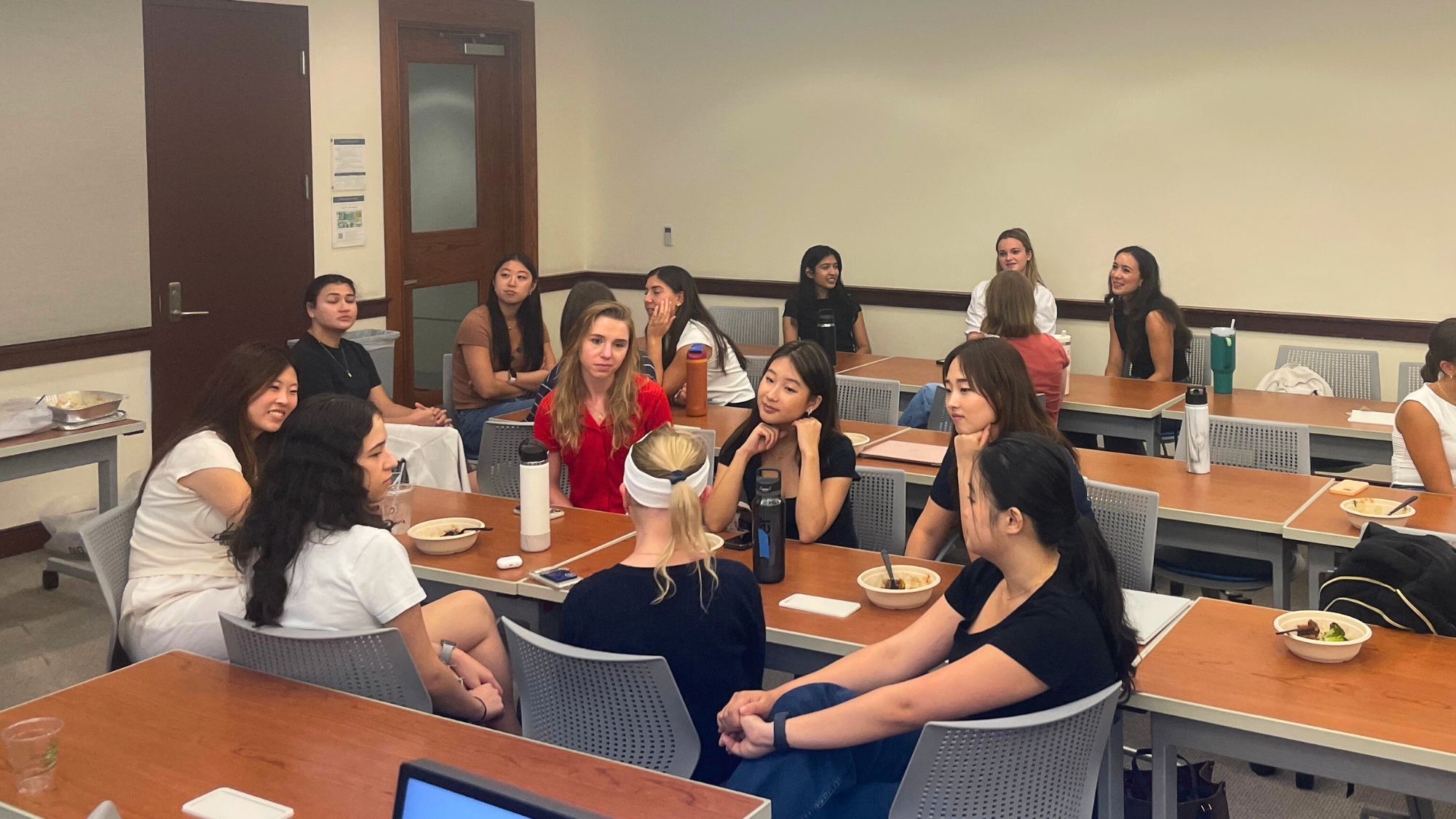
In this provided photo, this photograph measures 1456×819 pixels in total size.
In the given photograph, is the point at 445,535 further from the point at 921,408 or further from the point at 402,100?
the point at 402,100

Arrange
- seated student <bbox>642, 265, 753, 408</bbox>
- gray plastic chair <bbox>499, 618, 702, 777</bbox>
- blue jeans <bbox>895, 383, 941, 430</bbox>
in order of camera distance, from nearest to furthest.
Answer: gray plastic chair <bbox>499, 618, 702, 777</bbox> → blue jeans <bbox>895, 383, 941, 430</bbox> → seated student <bbox>642, 265, 753, 408</bbox>

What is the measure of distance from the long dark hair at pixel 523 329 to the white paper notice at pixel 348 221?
62.3 inches

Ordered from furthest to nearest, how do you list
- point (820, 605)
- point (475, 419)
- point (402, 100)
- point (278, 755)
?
1. point (402, 100)
2. point (475, 419)
3. point (820, 605)
4. point (278, 755)

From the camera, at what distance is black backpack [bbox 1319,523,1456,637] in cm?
271

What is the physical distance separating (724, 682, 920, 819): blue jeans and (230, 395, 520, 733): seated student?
0.74 m

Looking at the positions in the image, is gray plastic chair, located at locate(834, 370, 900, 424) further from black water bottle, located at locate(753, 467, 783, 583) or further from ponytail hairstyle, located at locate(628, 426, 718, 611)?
ponytail hairstyle, located at locate(628, 426, 718, 611)

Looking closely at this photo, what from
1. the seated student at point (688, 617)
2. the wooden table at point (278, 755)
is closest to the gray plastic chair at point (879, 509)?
the seated student at point (688, 617)

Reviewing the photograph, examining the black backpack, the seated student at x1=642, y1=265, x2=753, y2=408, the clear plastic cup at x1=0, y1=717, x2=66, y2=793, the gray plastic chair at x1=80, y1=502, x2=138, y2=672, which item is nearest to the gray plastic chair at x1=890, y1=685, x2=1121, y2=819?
the black backpack

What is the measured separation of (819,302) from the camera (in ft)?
24.6

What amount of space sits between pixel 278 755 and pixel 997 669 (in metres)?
1.24

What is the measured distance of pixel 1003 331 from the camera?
5.20m

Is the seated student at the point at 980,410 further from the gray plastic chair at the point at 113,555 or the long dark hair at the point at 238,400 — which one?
the gray plastic chair at the point at 113,555

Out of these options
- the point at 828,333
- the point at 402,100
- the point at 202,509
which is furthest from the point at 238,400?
the point at 402,100

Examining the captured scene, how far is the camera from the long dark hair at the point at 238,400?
338cm
